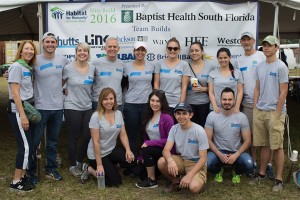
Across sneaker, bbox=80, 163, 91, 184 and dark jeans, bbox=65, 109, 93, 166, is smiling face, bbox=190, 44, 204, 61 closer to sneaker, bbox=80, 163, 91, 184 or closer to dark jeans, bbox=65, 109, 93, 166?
dark jeans, bbox=65, 109, 93, 166

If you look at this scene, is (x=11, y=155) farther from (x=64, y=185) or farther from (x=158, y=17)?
(x=158, y=17)

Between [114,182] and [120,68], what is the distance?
4.85ft

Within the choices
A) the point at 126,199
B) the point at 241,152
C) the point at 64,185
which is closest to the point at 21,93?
the point at 64,185

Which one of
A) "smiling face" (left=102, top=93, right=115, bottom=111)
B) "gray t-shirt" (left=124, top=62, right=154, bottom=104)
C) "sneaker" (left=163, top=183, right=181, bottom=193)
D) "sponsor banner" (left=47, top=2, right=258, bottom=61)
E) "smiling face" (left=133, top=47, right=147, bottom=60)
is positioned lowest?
"sneaker" (left=163, top=183, right=181, bottom=193)

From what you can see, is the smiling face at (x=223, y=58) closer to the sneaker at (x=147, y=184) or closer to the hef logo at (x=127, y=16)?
the hef logo at (x=127, y=16)

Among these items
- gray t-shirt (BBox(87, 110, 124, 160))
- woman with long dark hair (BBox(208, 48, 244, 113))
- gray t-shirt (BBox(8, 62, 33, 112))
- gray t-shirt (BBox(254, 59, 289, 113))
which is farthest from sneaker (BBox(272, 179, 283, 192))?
gray t-shirt (BBox(8, 62, 33, 112))

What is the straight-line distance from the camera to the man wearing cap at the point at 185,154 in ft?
13.0

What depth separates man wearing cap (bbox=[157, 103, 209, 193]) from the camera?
156 inches

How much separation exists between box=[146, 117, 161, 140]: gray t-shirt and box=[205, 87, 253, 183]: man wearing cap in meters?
0.63

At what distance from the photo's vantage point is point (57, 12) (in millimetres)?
5113

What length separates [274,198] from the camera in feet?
13.2

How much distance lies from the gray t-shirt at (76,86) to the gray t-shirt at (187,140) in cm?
121

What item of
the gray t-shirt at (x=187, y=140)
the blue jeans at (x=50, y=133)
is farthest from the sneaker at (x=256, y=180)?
the blue jeans at (x=50, y=133)

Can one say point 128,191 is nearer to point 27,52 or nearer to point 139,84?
point 139,84
